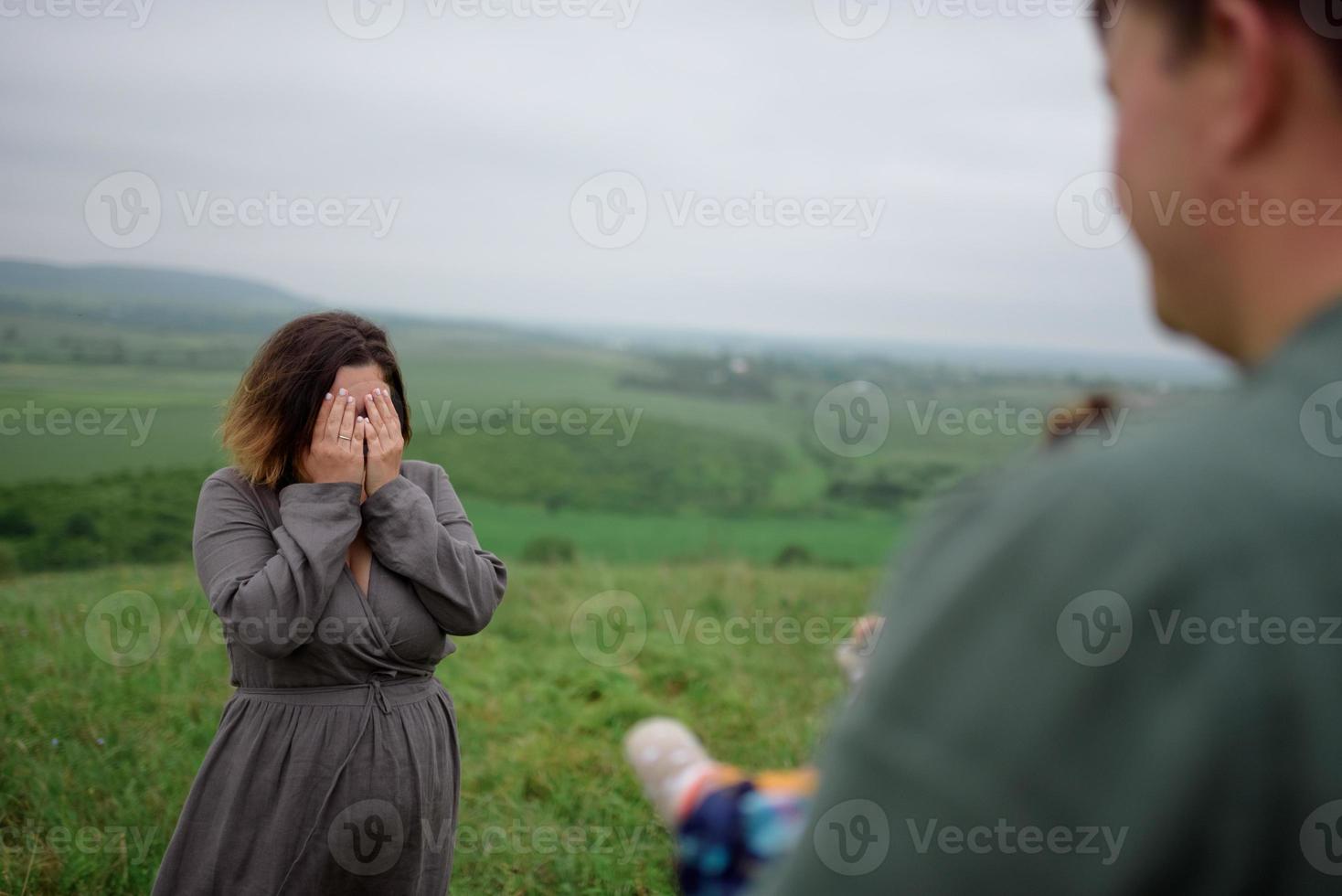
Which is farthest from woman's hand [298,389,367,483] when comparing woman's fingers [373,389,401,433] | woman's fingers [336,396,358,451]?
woman's fingers [373,389,401,433]

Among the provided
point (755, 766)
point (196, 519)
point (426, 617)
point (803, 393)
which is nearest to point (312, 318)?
point (196, 519)

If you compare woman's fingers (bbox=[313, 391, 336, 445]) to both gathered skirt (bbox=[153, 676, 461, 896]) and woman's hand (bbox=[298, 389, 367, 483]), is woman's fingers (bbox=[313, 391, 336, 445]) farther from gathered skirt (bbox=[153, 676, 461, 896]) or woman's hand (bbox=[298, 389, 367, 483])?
gathered skirt (bbox=[153, 676, 461, 896])

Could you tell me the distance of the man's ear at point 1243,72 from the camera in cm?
66

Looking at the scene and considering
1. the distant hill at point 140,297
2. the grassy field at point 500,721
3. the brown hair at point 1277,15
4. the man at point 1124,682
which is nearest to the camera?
the man at point 1124,682

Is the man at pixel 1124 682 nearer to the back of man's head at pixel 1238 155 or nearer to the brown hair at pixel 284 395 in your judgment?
the back of man's head at pixel 1238 155

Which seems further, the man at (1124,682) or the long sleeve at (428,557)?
the long sleeve at (428,557)

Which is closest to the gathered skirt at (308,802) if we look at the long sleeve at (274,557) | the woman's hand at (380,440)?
the long sleeve at (274,557)

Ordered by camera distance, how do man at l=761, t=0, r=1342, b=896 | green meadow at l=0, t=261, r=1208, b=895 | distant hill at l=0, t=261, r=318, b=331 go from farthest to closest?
distant hill at l=0, t=261, r=318, b=331
green meadow at l=0, t=261, r=1208, b=895
man at l=761, t=0, r=1342, b=896

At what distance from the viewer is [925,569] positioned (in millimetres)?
648

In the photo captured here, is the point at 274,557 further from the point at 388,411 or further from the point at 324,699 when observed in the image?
the point at 388,411

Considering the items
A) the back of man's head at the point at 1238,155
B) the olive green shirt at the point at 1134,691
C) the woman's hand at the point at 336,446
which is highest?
the back of man's head at the point at 1238,155

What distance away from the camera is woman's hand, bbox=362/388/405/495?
3164mm

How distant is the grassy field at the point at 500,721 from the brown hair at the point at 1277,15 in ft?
14.5

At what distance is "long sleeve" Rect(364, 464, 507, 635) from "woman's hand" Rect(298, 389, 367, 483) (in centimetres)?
12
